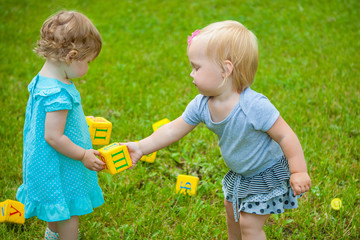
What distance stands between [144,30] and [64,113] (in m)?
5.13

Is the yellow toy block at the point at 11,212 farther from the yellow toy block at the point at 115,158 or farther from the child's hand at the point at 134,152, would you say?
the child's hand at the point at 134,152

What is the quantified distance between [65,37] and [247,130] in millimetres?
1159

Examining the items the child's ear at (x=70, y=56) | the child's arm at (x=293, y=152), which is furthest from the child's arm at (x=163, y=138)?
the child's ear at (x=70, y=56)

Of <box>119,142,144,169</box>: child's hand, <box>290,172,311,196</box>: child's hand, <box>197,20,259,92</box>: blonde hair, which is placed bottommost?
Result: <box>290,172,311,196</box>: child's hand

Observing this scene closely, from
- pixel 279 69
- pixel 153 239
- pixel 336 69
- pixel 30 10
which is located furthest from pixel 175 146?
pixel 30 10

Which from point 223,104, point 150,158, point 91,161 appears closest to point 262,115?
point 223,104

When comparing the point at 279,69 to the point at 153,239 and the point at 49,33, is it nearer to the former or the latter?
the point at 153,239

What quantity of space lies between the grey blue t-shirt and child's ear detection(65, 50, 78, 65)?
2.44 feet

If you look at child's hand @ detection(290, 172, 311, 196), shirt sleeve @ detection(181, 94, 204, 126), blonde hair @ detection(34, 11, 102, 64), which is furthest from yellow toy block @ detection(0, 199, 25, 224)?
child's hand @ detection(290, 172, 311, 196)

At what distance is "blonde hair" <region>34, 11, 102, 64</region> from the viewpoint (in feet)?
6.97

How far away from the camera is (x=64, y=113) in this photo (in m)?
2.12

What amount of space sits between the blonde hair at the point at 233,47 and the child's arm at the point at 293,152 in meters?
0.33

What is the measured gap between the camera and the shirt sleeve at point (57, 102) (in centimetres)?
208

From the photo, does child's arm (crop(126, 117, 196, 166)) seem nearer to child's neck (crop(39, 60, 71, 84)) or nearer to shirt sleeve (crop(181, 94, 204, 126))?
shirt sleeve (crop(181, 94, 204, 126))
